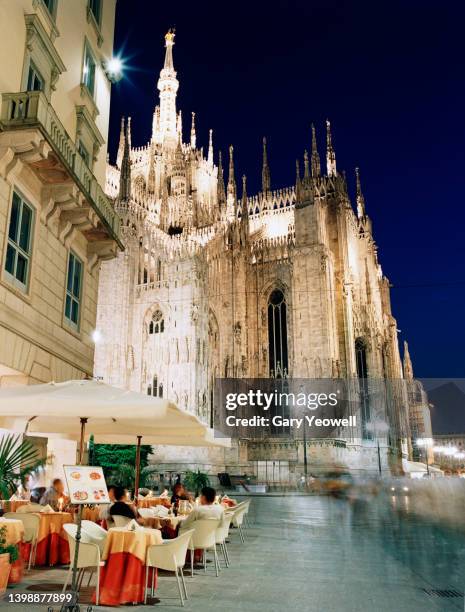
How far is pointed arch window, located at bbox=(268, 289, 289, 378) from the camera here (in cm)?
3955

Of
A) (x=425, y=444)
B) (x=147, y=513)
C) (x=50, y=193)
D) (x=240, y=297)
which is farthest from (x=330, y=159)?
(x=147, y=513)

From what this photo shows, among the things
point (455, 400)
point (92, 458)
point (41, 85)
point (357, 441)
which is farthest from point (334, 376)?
point (455, 400)


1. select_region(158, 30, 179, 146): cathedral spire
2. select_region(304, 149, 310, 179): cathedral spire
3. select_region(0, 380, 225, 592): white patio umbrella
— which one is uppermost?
select_region(158, 30, 179, 146): cathedral spire

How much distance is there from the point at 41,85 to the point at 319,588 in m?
10.3

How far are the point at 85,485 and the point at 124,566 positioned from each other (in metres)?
1.17

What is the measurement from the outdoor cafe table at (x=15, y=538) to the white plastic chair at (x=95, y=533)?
0.74 metres

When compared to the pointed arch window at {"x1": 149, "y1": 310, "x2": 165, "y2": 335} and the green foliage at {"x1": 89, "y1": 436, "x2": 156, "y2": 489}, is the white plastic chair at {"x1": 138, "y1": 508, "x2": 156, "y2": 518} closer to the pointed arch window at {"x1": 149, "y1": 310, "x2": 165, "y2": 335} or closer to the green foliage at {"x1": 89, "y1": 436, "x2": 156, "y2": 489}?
the green foliage at {"x1": 89, "y1": 436, "x2": 156, "y2": 489}

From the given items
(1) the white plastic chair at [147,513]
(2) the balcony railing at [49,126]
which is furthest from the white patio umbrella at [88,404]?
(2) the balcony railing at [49,126]

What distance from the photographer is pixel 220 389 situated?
121 feet

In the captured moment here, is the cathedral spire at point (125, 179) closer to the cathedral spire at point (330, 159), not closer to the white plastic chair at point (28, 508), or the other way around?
the cathedral spire at point (330, 159)

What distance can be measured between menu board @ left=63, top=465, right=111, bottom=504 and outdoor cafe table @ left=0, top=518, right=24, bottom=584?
4.99 ft

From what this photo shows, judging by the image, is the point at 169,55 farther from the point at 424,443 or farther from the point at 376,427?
the point at 424,443

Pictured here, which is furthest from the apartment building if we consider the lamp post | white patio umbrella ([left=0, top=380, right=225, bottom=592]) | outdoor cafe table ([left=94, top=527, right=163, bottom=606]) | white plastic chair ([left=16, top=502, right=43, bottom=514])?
the lamp post

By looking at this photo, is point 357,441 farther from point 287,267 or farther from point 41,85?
point 41,85
